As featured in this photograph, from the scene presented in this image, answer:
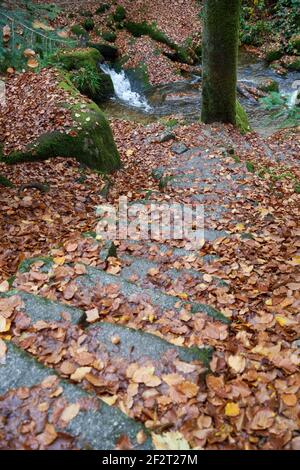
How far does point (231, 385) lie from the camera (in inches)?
98.2

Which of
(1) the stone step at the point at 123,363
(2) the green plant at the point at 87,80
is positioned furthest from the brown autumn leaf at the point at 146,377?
(2) the green plant at the point at 87,80

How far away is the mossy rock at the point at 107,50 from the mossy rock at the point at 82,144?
29.7 ft

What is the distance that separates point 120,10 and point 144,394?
57.0ft

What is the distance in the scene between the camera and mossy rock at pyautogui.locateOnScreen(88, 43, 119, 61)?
15164mm

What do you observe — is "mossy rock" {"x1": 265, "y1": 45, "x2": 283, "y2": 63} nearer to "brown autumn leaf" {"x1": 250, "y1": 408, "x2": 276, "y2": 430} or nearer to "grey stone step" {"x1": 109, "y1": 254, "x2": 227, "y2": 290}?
"grey stone step" {"x1": 109, "y1": 254, "x2": 227, "y2": 290}

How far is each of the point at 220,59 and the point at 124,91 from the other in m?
7.09

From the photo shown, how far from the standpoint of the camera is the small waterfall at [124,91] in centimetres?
1343

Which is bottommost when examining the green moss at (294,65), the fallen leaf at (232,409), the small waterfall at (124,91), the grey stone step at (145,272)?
the small waterfall at (124,91)

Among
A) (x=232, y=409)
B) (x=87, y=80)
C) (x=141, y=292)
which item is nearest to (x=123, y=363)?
(x=232, y=409)

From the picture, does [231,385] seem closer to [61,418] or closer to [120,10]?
[61,418]

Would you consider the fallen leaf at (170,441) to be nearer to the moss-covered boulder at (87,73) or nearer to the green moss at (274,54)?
the moss-covered boulder at (87,73)

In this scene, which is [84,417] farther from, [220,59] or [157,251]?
[220,59]

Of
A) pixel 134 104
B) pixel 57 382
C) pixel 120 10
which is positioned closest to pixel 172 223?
pixel 57 382

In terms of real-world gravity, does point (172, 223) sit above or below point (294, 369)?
below
